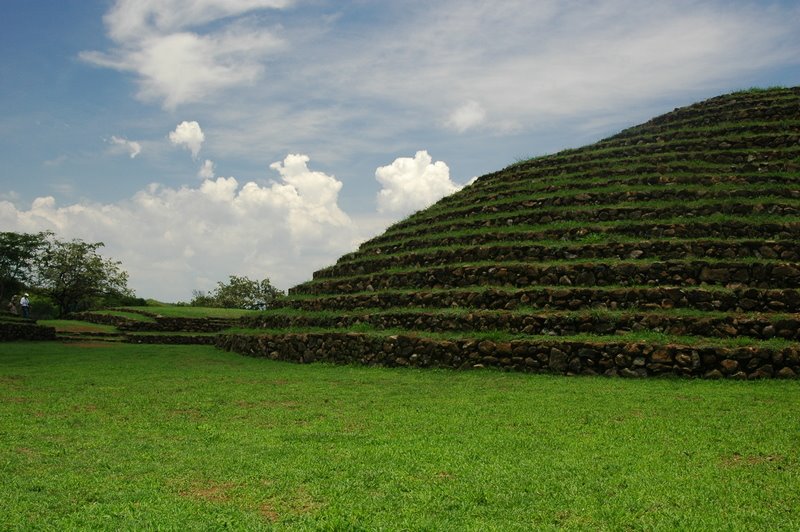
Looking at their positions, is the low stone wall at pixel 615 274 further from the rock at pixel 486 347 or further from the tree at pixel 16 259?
the tree at pixel 16 259

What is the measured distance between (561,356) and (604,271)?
2947 millimetres

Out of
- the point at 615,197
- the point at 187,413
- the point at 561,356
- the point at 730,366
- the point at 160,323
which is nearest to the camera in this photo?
the point at 187,413

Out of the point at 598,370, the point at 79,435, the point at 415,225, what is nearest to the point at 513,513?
the point at 79,435

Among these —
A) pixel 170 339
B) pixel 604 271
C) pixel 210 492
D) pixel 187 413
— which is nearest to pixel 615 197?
pixel 604 271

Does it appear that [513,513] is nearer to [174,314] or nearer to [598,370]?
[598,370]

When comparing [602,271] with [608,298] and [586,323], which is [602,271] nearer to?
[608,298]

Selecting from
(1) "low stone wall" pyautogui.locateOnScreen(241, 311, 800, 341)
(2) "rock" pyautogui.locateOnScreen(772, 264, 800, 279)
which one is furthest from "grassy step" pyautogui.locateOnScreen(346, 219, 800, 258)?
(1) "low stone wall" pyautogui.locateOnScreen(241, 311, 800, 341)

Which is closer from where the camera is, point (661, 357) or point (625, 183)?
point (661, 357)

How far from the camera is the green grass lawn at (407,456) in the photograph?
5.06 metres

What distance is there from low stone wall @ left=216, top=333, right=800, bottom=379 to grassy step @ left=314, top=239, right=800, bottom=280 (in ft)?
11.4

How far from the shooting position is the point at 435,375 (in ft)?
45.4

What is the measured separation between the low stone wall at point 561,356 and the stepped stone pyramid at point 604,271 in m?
0.03

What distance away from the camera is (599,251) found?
631 inches

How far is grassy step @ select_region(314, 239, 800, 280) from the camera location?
14781mm
